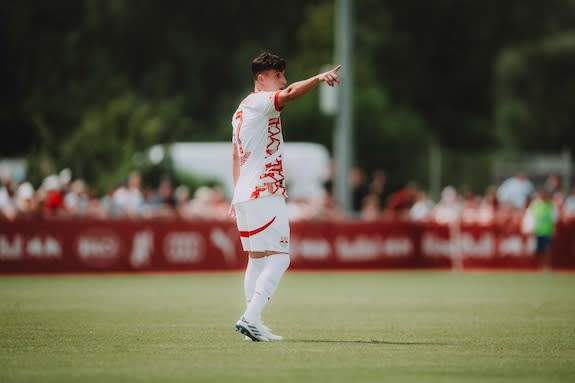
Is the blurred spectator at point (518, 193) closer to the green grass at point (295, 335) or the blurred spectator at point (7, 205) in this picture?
the green grass at point (295, 335)

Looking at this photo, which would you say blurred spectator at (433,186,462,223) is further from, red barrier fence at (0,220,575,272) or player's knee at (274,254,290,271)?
player's knee at (274,254,290,271)

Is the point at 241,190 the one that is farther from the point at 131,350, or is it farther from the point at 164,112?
the point at 164,112

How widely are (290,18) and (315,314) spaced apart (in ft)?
187

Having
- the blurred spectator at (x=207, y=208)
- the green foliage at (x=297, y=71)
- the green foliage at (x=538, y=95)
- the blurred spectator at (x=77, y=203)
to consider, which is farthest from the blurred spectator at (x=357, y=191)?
the green foliage at (x=538, y=95)

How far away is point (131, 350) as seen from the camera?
10.0m

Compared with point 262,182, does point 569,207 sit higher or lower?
lower

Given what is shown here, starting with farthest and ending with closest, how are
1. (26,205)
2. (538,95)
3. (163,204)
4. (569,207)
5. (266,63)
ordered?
(538,95), (569,207), (163,204), (26,205), (266,63)

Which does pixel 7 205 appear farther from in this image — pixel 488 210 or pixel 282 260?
pixel 282 260

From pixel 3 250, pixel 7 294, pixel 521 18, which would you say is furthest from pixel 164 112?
pixel 521 18

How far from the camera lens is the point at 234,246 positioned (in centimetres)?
2730

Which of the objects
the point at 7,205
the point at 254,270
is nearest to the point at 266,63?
the point at 254,270

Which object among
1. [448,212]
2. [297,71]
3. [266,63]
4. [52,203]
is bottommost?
[448,212]

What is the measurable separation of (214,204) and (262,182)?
18171 millimetres

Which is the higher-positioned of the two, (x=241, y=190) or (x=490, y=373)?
(x=241, y=190)
